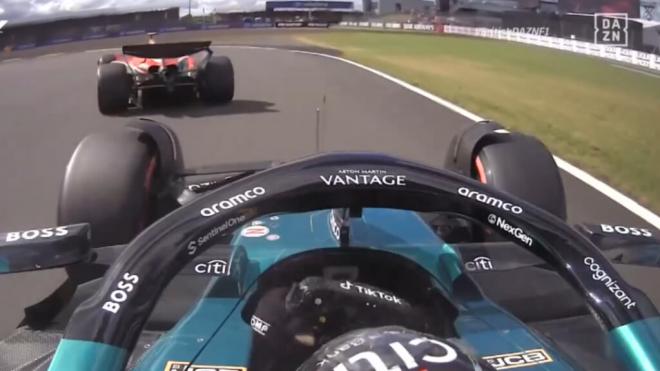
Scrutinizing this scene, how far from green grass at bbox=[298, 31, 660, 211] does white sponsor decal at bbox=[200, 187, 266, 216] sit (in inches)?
242

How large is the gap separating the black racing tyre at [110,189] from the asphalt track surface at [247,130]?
28.0 inches

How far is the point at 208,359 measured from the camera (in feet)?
7.59

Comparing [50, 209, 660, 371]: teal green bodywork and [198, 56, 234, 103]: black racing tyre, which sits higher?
[50, 209, 660, 371]: teal green bodywork

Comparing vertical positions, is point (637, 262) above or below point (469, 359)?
below

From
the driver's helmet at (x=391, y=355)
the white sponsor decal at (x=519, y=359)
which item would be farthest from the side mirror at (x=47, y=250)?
the white sponsor decal at (x=519, y=359)

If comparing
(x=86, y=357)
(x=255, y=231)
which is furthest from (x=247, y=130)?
(x=86, y=357)

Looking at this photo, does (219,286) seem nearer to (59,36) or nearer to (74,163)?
(74,163)

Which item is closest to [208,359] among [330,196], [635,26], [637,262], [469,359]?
[330,196]

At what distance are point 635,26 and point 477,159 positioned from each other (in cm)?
2636

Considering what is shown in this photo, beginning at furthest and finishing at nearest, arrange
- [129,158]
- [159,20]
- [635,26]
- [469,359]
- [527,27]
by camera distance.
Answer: [159,20] → [527,27] → [635,26] → [129,158] → [469,359]

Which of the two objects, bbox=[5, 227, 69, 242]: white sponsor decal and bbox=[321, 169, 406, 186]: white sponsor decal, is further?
bbox=[5, 227, 69, 242]: white sponsor decal

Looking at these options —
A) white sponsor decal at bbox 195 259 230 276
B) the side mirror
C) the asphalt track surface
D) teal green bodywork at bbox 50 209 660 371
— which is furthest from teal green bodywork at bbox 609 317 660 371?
the asphalt track surface

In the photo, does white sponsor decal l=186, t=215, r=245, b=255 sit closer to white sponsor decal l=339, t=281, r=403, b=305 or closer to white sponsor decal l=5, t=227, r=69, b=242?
white sponsor decal l=339, t=281, r=403, b=305

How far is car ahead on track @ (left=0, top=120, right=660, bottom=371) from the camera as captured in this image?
6.30ft
